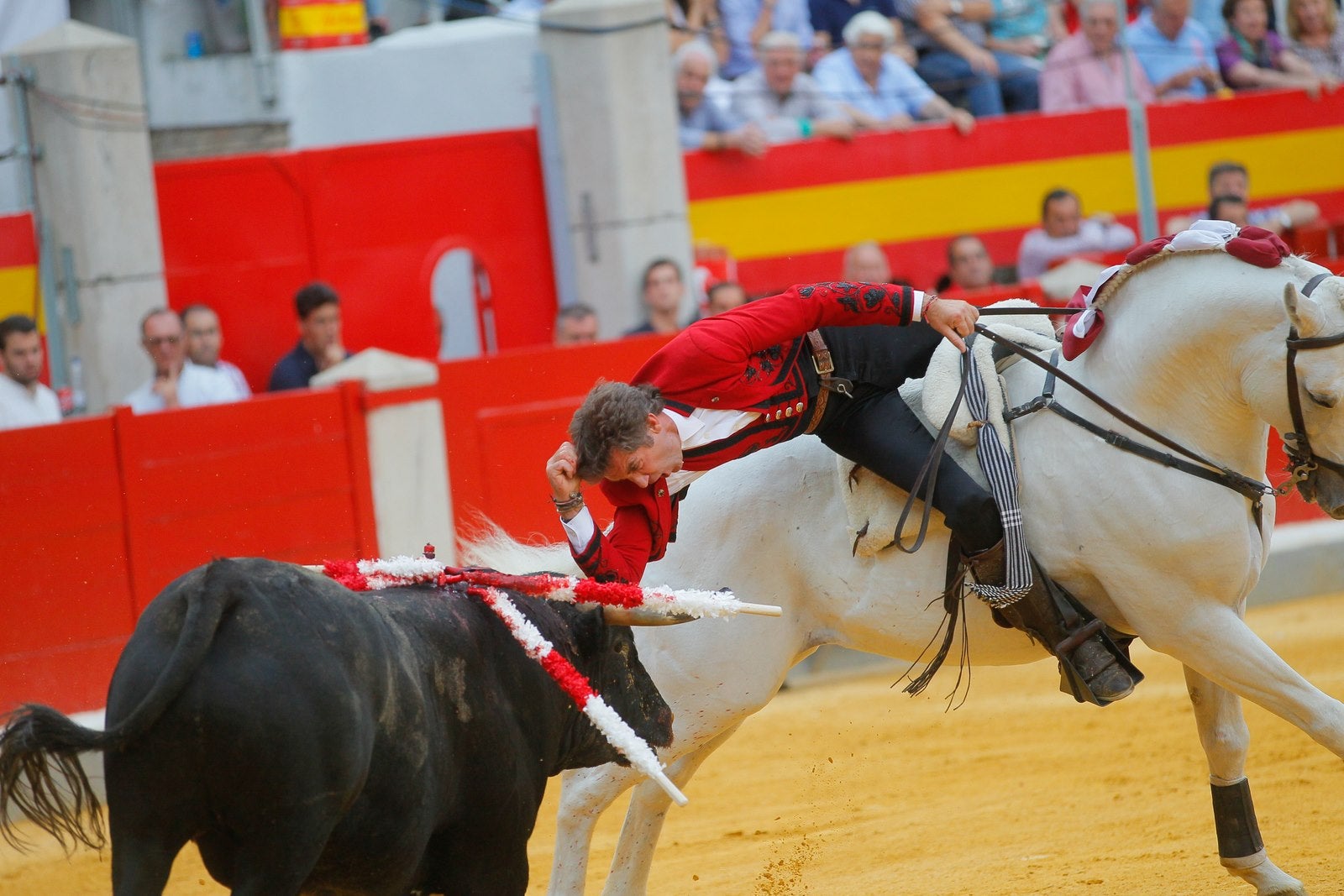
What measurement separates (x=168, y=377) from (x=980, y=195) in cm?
577

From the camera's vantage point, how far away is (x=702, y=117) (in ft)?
34.1

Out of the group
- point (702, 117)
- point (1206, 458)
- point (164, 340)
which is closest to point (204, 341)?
point (164, 340)

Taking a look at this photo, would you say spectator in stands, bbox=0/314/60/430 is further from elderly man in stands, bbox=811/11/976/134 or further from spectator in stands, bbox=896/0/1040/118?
spectator in stands, bbox=896/0/1040/118

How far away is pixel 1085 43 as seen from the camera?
1144cm

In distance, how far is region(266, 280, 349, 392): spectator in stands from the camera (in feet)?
26.7

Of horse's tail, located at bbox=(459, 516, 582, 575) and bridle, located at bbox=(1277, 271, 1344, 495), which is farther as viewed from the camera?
horse's tail, located at bbox=(459, 516, 582, 575)

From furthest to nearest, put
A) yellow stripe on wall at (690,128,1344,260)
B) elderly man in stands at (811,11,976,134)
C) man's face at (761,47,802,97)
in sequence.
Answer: elderly man in stands at (811,11,976,134) < yellow stripe on wall at (690,128,1344,260) < man's face at (761,47,802,97)

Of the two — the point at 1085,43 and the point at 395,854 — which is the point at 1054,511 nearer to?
the point at 395,854

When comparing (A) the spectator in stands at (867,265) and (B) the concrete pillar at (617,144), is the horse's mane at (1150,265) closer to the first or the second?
(A) the spectator in stands at (867,265)

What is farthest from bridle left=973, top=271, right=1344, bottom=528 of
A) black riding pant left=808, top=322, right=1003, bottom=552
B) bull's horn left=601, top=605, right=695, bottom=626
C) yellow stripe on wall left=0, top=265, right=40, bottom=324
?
yellow stripe on wall left=0, top=265, right=40, bottom=324

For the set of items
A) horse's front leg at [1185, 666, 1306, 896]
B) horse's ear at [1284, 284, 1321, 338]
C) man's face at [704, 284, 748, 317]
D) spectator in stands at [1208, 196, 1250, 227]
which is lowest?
horse's front leg at [1185, 666, 1306, 896]

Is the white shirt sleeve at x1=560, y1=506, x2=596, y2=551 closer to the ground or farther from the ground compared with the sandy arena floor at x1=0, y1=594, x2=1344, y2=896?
farther from the ground

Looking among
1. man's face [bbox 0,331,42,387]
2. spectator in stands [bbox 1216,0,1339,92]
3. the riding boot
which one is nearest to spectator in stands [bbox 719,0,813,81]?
spectator in stands [bbox 1216,0,1339,92]

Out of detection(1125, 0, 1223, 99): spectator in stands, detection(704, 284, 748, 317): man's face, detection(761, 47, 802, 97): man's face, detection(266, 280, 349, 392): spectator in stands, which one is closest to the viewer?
detection(266, 280, 349, 392): spectator in stands
